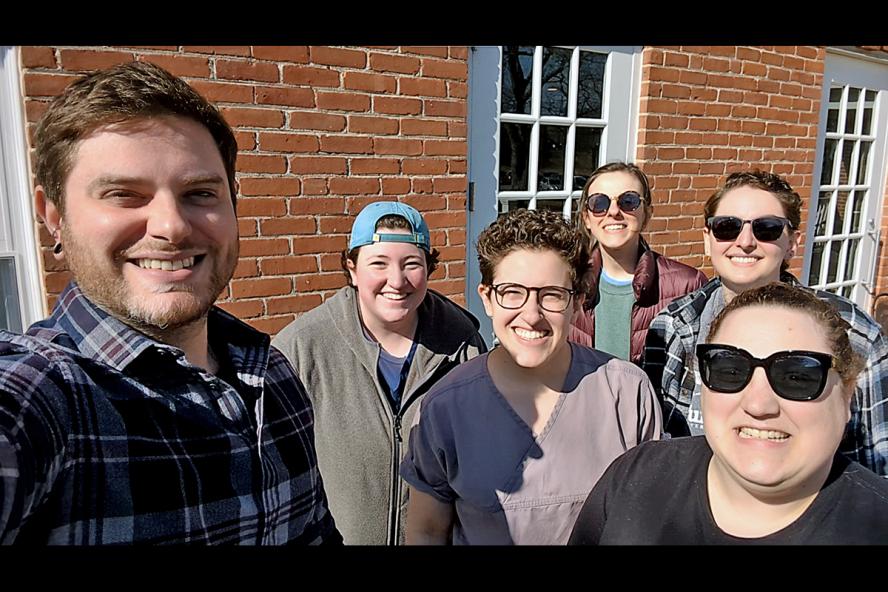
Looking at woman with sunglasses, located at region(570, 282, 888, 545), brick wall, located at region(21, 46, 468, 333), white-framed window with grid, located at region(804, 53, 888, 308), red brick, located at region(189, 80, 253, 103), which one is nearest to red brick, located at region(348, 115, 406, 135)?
brick wall, located at region(21, 46, 468, 333)

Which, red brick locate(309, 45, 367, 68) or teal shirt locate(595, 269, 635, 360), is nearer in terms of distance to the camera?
teal shirt locate(595, 269, 635, 360)

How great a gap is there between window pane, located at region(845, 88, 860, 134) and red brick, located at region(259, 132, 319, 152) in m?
4.96

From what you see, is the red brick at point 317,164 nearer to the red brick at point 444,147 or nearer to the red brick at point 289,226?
the red brick at point 289,226

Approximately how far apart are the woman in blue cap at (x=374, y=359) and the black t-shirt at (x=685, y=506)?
0.84m

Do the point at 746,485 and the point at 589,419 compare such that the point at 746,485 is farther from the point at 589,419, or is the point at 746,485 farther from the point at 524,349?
the point at 524,349

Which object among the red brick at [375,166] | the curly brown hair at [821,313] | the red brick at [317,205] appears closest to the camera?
the curly brown hair at [821,313]

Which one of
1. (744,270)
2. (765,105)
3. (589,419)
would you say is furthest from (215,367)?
(765,105)

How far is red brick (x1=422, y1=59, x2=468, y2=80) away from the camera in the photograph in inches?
118

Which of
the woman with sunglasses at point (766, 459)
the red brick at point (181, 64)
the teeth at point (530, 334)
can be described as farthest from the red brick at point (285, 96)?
the woman with sunglasses at point (766, 459)

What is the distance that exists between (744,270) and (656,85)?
2376 millimetres

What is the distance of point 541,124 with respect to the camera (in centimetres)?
348

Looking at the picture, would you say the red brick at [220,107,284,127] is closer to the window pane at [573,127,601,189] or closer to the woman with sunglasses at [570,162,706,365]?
the woman with sunglasses at [570,162,706,365]

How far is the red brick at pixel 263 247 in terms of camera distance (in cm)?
267

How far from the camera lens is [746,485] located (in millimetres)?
1018
